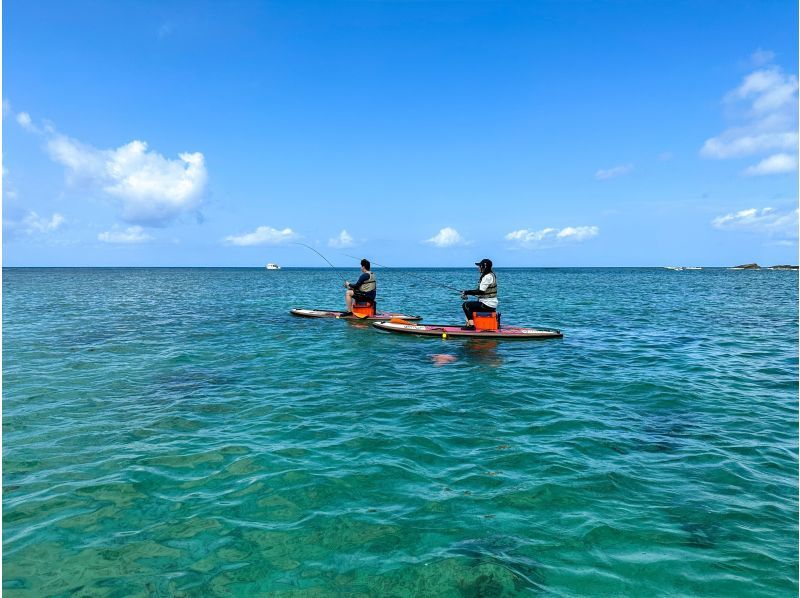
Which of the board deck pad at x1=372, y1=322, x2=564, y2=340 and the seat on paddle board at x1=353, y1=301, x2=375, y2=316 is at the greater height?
the seat on paddle board at x1=353, y1=301, x2=375, y2=316

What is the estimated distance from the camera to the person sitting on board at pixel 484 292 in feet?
62.1

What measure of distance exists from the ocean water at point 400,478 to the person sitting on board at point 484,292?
4.06m

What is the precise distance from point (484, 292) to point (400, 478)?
497 inches

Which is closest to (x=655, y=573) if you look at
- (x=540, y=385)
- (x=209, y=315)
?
(x=540, y=385)

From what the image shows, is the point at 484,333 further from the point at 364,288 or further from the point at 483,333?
the point at 364,288

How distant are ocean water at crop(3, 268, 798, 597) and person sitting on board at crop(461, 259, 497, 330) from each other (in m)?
4.06

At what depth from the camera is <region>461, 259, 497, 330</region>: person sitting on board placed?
18.9m

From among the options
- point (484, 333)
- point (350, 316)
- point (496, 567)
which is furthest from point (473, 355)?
point (496, 567)

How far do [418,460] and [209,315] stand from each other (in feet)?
88.1

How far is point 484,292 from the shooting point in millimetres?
19172

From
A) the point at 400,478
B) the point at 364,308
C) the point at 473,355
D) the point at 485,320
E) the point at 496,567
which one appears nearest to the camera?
the point at 496,567

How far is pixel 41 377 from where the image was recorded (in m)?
13.9

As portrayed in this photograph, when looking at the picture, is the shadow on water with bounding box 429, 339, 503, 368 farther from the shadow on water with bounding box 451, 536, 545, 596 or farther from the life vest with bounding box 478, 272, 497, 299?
the shadow on water with bounding box 451, 536, 545, 596

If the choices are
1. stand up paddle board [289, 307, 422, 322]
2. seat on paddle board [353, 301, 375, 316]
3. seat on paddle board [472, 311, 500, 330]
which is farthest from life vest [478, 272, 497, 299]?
seat on paddle board [353, 301, 375, 316]
